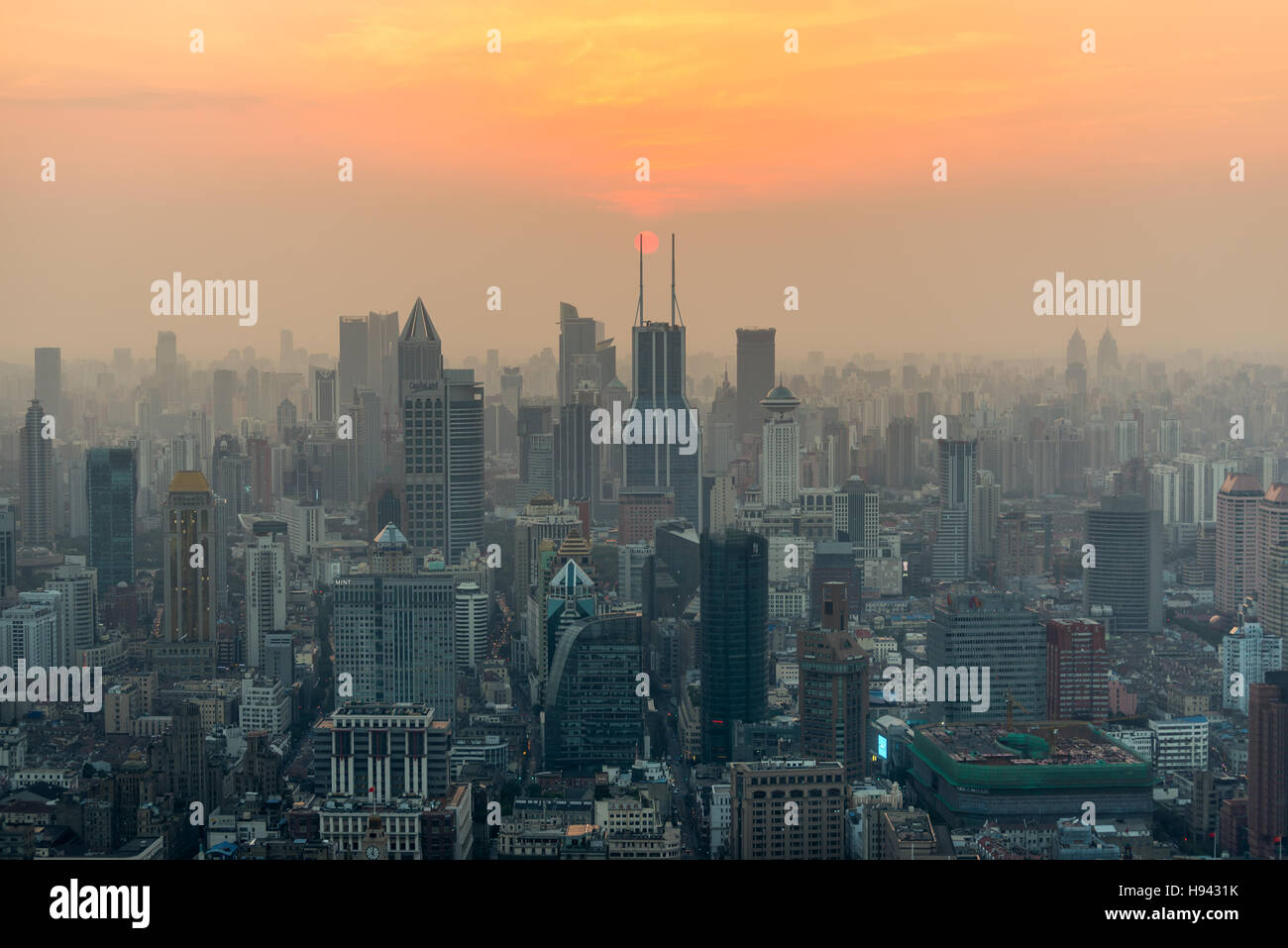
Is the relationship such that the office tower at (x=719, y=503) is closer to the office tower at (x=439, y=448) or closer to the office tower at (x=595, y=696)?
the office tower at (x=595, y=696)

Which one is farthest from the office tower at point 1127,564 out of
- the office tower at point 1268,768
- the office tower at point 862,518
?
the office tower at point 1268,768

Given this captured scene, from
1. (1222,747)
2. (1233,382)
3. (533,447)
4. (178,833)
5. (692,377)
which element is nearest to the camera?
(178,833)

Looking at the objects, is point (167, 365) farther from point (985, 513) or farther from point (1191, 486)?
point (1191, 486)

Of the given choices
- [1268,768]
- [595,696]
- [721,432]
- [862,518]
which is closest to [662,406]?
[721,432]

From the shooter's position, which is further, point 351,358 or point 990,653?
point 351,358

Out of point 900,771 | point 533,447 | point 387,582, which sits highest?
point 533,447
